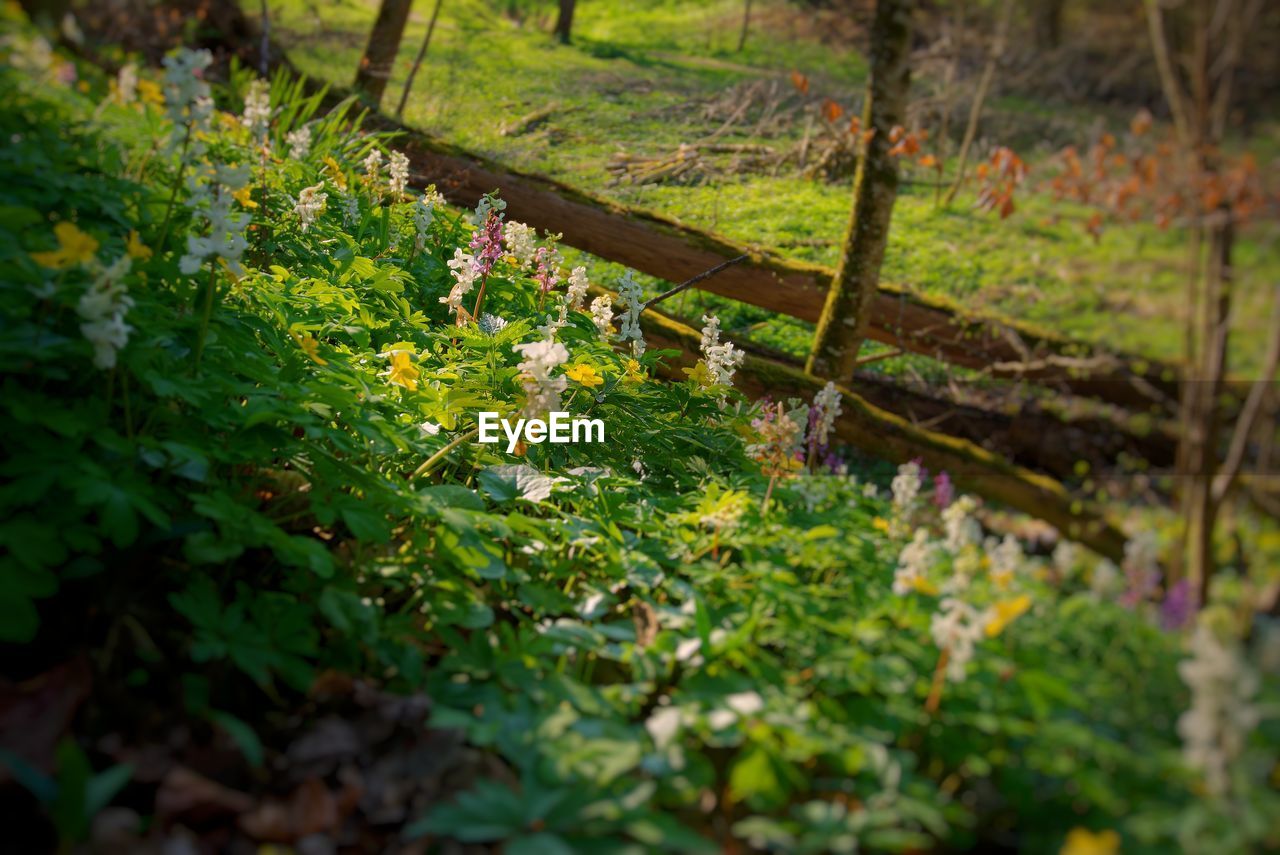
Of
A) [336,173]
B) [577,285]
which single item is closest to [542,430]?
[577,285]

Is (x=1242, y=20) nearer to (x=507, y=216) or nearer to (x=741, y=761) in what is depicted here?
(x=741, y=761)

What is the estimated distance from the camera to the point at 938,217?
9.04ft

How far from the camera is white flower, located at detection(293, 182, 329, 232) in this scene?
2369mm

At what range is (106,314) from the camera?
1.13m

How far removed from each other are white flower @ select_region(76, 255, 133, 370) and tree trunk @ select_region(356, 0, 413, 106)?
8.89 feet

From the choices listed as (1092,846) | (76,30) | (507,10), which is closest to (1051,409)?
(1092,846)

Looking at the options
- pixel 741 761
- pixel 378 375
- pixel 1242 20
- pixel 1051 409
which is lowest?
pixel 741 761

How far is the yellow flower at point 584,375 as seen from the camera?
5.46ft

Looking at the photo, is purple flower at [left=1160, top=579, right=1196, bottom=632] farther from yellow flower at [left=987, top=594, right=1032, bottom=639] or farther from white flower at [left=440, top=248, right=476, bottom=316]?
white flower at [left=440, top=248, right=476, bottom=316]

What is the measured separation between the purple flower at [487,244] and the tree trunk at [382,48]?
1839 millimetres

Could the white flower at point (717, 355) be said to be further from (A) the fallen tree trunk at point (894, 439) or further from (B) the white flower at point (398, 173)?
(B) the white flower at point (398, 173)

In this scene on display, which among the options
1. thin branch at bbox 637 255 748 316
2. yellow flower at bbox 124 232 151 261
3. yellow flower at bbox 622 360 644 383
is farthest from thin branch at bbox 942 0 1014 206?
yellow flower at bbox 124 232 151 261

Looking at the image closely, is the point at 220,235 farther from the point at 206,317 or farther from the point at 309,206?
the point at 309,206

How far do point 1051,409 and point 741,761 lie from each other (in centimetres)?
159
